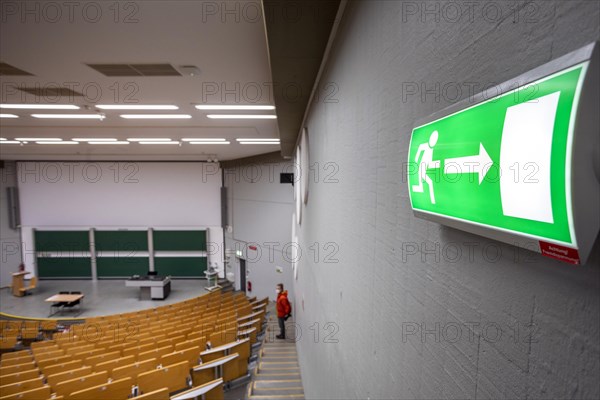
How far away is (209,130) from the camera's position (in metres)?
8.36

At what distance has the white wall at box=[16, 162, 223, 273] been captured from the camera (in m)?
15.6

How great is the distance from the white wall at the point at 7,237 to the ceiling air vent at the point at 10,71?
567 inches

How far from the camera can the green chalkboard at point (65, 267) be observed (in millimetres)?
16016

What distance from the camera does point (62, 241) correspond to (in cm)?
1582

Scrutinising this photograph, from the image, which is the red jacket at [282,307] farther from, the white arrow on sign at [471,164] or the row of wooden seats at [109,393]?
the white arrow on sign at [471,164]

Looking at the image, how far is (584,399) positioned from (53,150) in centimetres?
1532

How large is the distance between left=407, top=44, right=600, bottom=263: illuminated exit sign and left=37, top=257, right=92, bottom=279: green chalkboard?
1877cm

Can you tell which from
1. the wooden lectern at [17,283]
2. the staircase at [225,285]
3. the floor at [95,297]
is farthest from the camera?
the staircase at [225,285]

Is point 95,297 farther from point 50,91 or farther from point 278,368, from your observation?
point 50,91

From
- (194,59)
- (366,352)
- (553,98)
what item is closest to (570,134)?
(553,98)

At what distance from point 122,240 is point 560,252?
1786 centimetres

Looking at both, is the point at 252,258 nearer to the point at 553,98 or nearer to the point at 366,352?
the point at 366,352

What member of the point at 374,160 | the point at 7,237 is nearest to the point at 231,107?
the point at 374,160

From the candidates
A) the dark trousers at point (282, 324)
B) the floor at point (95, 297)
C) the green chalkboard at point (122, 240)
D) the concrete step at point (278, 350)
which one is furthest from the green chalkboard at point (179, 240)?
the concrete step at point (278, 350)
